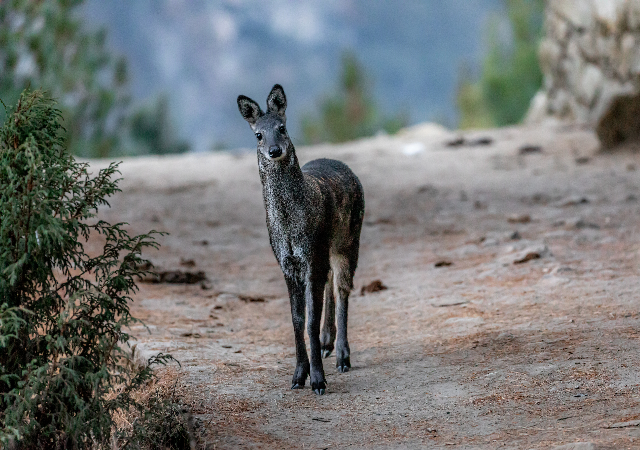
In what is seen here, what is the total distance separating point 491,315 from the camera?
6.41 meters

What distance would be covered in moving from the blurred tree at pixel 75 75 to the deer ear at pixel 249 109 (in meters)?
15.3

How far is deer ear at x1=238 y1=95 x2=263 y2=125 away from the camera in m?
5.26

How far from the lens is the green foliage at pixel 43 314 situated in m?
3.80

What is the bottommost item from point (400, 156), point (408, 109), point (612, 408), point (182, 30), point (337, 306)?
point (612, 408)

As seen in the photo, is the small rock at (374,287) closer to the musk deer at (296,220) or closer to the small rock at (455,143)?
the musk deer at (296,220)

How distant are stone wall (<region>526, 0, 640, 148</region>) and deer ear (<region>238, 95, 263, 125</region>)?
10082 mm

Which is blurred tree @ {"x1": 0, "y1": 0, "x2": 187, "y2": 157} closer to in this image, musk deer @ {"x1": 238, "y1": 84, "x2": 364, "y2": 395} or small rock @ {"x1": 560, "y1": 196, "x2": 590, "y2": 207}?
small rock @ {"x1": 560, "y1": 196, "x2": 590, "y2": 207}

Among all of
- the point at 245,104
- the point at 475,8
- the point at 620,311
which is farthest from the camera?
the point at 475,8

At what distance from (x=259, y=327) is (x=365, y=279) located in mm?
1983

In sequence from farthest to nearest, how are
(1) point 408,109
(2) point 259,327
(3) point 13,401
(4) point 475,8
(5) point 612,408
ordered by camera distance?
(4) point 475,8 < (1) point 408,109 < (2) point 259,327 < (5) point 612,408 < (3) point 13,401

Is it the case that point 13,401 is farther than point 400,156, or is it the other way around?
point 400,156

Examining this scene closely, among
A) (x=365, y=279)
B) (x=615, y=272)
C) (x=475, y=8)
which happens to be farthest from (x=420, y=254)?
(x=475, y=8)

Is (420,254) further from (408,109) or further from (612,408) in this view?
(408,109)

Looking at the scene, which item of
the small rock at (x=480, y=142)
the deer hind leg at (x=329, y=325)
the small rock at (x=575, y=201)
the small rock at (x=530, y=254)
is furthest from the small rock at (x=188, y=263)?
the small rock at (x=480, y=142)
